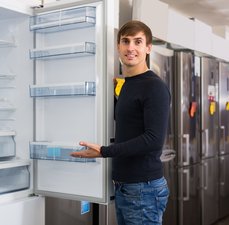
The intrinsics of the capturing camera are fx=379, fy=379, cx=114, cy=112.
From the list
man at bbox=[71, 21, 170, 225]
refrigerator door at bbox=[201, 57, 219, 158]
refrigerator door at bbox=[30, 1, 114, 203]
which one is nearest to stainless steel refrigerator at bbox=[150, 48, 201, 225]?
refrigerator door at bbox=[201, 57, 219, 158]

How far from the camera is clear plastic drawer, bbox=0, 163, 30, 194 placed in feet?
8.01

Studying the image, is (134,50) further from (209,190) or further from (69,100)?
(209,190)

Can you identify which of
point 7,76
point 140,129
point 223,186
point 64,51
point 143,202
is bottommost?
point 223,186

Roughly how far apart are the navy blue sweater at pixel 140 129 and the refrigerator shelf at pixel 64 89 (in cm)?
27

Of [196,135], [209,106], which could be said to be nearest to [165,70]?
[196,135]

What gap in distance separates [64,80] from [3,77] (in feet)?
1.53

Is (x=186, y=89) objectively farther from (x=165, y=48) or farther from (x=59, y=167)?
(x=59, y=167)

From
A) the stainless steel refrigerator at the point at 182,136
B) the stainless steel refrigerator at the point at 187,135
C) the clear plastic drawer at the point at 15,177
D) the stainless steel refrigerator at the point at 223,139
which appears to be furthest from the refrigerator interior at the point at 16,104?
the stainless steel refrigerator at the point at 223,139

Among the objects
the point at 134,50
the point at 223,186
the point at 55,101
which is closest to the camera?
the point at 134,50

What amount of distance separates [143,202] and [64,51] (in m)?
0.97

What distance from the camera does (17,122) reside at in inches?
97.2

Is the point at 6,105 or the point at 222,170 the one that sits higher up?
the point at 6,105

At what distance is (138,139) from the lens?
174 cm

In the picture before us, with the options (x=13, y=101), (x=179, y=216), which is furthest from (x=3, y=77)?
(x=179, y=216)
